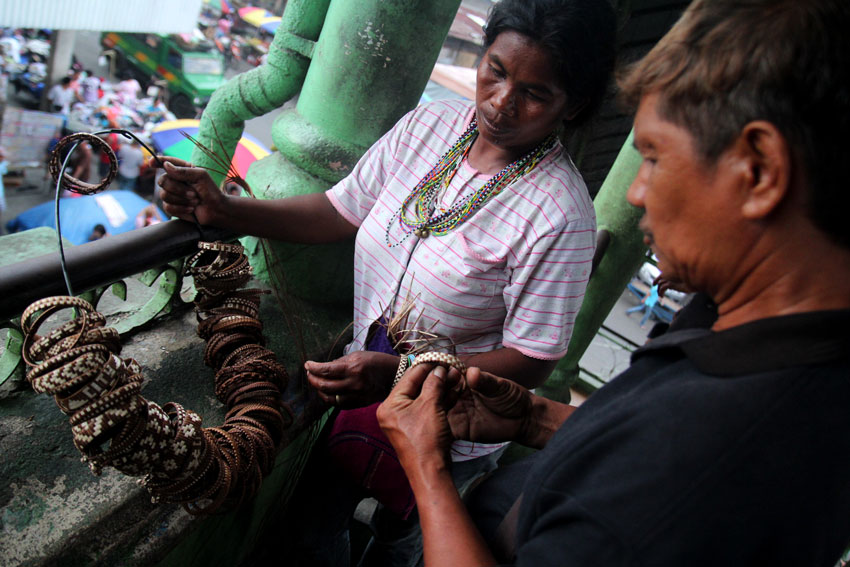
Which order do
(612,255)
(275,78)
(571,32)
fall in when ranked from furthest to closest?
(612,255), (275,78), (571,32)

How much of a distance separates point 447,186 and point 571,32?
0.57 m

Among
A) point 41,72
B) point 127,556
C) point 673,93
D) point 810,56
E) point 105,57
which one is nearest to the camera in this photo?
point 810,56

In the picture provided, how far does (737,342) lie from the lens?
759mm

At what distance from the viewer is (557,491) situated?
0.78 meters

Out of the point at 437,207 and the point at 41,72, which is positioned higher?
the point at 437,207

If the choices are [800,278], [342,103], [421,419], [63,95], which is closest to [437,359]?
[421,419]

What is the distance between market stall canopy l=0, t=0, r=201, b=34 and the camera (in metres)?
8.60

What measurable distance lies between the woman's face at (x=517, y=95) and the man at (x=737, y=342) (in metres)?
0.69

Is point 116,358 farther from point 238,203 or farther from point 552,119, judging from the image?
point 552,119

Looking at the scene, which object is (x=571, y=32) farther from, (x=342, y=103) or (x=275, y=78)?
(x=275, y=78)

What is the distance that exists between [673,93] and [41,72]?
53.3 feet

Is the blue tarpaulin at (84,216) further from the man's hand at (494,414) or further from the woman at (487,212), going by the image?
the man's hand at (494,414)

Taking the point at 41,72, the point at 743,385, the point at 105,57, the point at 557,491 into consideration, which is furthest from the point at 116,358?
the point at 105,57

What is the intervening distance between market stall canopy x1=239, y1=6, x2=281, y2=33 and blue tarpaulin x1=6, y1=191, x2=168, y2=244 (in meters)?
14.2
